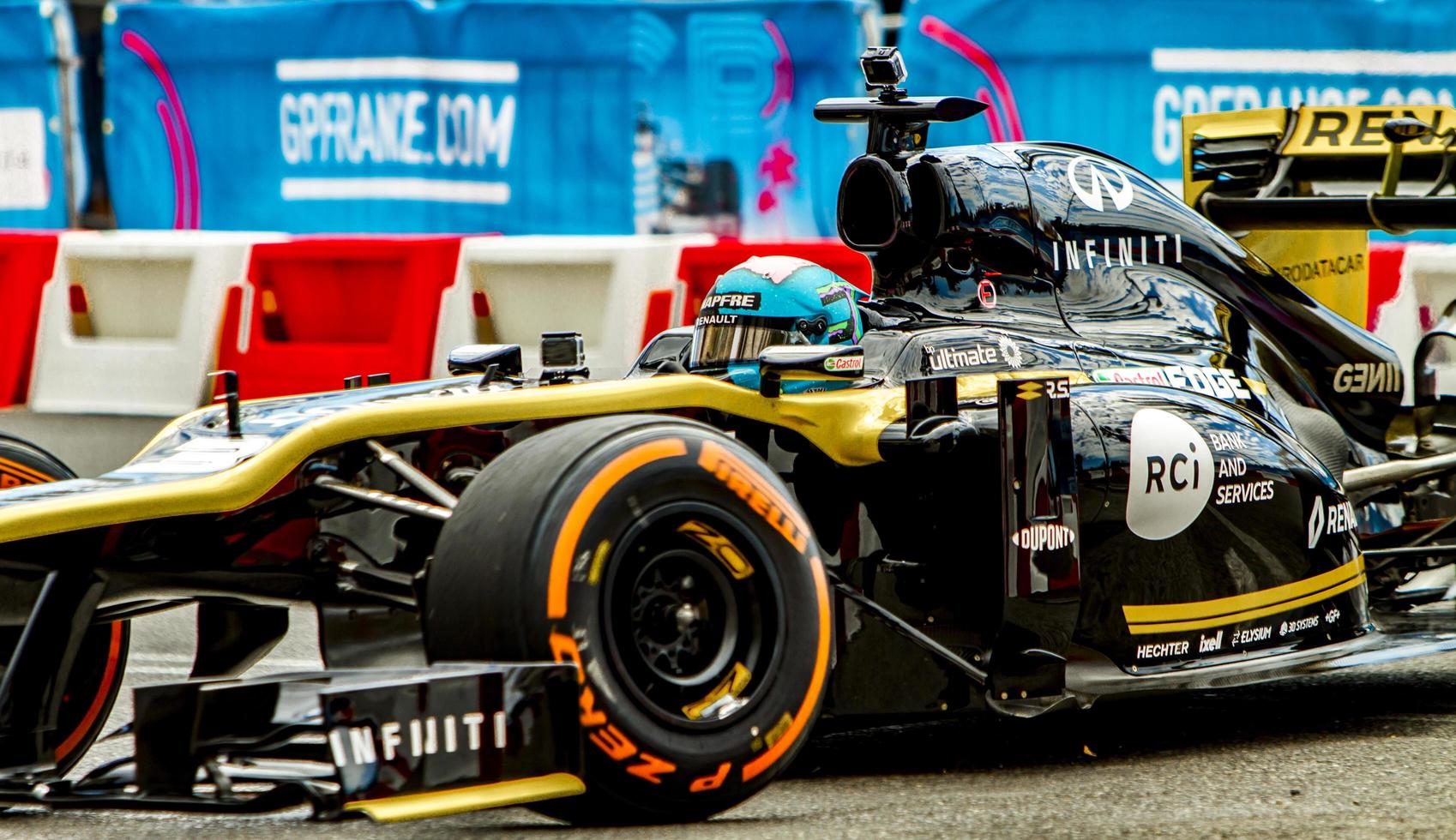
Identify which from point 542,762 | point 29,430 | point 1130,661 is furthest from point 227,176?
point 542,762

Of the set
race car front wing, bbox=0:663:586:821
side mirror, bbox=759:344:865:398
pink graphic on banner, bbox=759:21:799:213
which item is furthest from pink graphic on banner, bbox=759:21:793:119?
race car front wing, bbox=0:663:586:821

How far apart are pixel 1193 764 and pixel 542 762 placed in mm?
2005

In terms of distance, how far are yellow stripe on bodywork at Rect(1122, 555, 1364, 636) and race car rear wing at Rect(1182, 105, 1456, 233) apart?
1.33 metres

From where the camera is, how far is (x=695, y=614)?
13.9 feet

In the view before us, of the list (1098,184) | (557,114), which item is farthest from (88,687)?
(557,114)

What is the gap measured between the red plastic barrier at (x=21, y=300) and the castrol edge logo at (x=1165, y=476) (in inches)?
229

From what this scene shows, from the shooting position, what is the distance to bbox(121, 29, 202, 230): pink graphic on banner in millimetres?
13391

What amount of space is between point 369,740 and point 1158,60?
8860 millimetres

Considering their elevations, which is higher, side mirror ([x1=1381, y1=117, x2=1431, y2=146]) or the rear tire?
side mirror ([x1=1381, y1=117, x2=1431, y2=146])

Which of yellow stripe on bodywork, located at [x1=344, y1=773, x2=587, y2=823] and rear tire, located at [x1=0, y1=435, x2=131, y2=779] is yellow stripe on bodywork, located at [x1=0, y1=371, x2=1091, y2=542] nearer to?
rear tire, located at [x1=0, y1=435, x2=131, y2=779]

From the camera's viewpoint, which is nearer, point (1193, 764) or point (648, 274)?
point (1193, 764)

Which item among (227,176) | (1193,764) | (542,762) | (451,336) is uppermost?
(227,176)

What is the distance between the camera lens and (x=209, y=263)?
9.21m

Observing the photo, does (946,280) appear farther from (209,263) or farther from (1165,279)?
(209,263)
